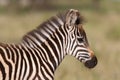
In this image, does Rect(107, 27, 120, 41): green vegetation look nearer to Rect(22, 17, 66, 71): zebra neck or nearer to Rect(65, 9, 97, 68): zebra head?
Rect(65, 9, 97, 68): zebra head

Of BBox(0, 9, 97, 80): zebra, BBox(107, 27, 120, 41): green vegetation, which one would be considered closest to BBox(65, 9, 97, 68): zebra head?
BBox(0, 9, 97, 80): zebra

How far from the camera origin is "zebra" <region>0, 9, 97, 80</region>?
24.6ft

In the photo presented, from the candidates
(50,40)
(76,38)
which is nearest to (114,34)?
(76,38)

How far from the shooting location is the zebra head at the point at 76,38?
7863 mm

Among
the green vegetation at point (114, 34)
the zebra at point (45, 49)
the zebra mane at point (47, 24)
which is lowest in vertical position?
the zebra at point (45, 49)

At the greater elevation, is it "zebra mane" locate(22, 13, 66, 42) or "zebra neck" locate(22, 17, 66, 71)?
"zebra mane" locate(22, 13, 66, 42)

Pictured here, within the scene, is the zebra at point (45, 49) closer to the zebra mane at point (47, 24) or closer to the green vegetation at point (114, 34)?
the zebra mane at point (47, 24)

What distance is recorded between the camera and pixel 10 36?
2050 cm

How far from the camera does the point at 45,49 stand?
782 centimetres

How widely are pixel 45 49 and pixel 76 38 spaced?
0.47m

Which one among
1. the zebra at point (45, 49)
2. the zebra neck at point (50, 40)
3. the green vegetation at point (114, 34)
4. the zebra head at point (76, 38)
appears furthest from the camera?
the green vegetation at point (114, 34)

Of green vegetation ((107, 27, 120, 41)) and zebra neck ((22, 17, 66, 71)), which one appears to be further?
green vegetation ((107, 27, 120, 41))

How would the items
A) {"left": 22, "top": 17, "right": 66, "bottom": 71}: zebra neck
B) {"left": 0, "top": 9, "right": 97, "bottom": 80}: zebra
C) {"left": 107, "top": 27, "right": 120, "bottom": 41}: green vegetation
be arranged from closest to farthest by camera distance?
{"left": 0, "top": 9, "right": 97, "bottom": 80}: zebra
{"left": 22, "top": 17, "right": 66, "bottom": 71}: zebra neck
{"left": 107, "top": 27, "right": 120, "bottom": 41}: green vegetation

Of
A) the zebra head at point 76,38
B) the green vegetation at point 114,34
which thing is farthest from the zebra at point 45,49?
the green vegetation at point 114,34
